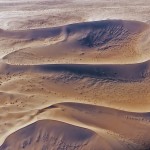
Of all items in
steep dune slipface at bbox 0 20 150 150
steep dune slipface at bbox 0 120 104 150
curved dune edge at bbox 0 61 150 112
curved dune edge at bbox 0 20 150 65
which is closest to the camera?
steep dune slipface at bbox 0 120 104 150

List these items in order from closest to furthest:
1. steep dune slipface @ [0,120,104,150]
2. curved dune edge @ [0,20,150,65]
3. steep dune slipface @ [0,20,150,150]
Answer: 1. steep dune slipface @ [0,120,104,150]
2. steep dune slipface @ [0,20,150,150]
3. curved dune edge @ [0,20,150,65]

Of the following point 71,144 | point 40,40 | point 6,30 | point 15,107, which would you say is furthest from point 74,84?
point 6,30

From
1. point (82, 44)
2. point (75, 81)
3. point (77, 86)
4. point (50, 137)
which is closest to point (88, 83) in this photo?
point (77, 86)

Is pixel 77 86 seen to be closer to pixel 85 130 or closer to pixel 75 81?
pixel 75 81

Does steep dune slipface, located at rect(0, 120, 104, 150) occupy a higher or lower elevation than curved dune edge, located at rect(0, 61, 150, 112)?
lower

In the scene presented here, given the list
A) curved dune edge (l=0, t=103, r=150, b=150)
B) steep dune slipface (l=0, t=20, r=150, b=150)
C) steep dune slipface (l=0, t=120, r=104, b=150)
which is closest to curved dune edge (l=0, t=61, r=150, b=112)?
steep dune slipface (l=0, t=20, r=150, b=150)

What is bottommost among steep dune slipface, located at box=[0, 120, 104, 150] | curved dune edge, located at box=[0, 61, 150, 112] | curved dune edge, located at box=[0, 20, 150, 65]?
steep dune slipface, located at box=[0, 120, 104, 150]

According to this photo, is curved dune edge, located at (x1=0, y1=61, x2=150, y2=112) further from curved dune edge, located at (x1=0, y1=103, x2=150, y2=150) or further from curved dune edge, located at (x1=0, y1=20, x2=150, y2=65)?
curved dune edge, located at (x1=0, y1=103, x2=150, y2=150)
